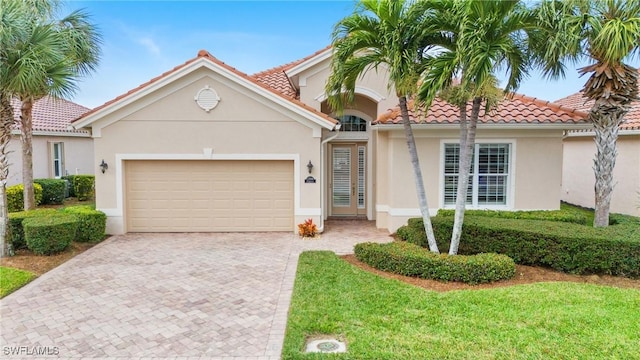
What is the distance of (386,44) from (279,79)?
9.64 m

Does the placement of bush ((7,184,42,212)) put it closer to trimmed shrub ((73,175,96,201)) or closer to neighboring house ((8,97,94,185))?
neighboring house ((8,97,94,185))

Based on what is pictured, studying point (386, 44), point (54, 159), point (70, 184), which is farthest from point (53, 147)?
point (386, 44)

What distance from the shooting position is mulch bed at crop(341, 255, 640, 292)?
25.8 feet

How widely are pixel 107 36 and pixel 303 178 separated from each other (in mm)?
9487

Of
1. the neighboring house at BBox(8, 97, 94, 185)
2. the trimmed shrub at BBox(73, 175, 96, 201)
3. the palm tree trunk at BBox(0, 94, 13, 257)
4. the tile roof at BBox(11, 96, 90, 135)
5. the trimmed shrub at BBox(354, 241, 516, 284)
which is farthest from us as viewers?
the tile roof at BBox(11, 96, 90, 135)

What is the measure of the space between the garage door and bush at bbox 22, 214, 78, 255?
103 inches

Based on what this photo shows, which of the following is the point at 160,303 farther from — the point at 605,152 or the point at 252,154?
the point at 605,152

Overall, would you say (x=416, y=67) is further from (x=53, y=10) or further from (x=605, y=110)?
(x=53, y=10)

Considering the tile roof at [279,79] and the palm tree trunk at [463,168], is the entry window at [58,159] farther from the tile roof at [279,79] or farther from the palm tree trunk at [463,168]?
the palm tree trunk at [463,168]

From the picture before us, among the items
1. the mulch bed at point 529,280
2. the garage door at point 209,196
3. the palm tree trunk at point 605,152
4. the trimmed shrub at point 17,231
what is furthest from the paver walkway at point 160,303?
the palm tree trunk at point 605,152

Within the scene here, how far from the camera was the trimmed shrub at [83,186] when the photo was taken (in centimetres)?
1883

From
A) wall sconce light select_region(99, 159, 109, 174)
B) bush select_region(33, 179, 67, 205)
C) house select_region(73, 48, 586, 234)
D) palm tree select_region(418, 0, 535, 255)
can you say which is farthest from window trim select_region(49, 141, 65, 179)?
palm tree select_region(418, 0, 535, 255)

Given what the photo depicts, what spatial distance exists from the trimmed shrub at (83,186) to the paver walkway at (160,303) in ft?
31.1

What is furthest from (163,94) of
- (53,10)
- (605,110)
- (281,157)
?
(605,110)
